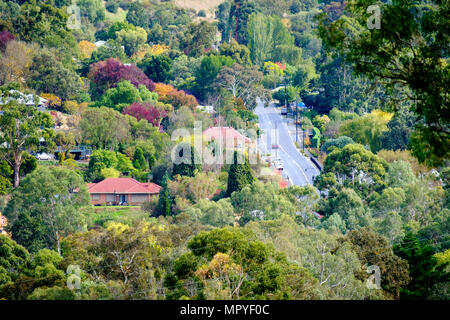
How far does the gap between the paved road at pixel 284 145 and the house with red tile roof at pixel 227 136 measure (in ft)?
6.45

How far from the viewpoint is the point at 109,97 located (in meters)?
56.2

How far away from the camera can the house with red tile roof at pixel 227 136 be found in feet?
158

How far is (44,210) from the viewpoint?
3488cm

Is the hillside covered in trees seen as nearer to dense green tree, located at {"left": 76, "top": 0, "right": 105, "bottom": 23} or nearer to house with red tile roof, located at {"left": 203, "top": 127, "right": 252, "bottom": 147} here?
dense green tree, located at {"left": 76, "top": 0, "right": 105, "bottom": 23}

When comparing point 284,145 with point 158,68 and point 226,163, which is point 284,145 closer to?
point 226,163

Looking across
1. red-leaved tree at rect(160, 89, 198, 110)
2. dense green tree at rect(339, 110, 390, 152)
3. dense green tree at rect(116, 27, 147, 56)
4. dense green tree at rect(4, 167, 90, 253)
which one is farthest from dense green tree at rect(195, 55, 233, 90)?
dense green tree at rect(4, 167, 90, 253)

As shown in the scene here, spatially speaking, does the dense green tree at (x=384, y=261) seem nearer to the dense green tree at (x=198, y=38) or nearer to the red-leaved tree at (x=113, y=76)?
the red-leaved tree at (x=113, y=76)

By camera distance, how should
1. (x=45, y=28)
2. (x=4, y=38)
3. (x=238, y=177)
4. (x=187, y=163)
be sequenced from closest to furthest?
1. (x=238, y=177)
2. (x=187, y=163)
3. (x=4, y=38)
4. (x=45, y=28)

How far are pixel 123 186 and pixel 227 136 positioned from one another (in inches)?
376

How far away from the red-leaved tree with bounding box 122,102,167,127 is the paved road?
273 inches

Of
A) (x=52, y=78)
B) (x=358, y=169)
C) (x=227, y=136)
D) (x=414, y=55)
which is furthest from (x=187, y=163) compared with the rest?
(x=414, y=55)

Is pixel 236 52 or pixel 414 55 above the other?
pixel 236 52

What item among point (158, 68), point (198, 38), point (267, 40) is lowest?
point (158, 68)

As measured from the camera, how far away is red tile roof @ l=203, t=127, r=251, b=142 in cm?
4953
